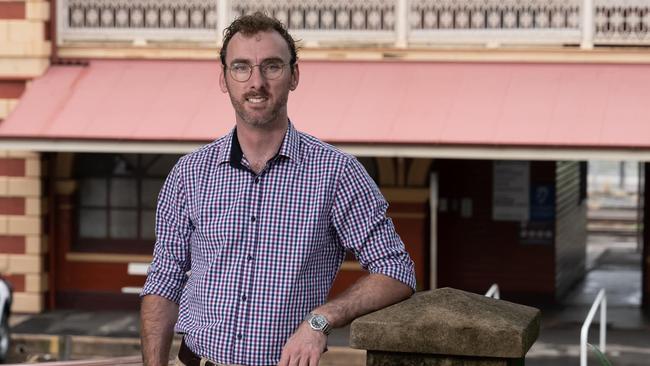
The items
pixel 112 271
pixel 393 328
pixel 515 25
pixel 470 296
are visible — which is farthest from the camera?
pixel 112 271

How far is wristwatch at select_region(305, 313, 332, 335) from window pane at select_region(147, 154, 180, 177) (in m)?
14.2

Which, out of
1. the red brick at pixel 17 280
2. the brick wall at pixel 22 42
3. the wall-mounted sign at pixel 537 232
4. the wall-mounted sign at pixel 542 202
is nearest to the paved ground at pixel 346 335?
the red brick at pixel 17 280

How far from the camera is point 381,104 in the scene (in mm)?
15141

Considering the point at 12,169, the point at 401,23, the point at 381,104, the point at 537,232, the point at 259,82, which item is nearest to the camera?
the point at 259,82

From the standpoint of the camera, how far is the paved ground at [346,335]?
14.2 m

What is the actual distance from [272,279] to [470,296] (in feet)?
2.73

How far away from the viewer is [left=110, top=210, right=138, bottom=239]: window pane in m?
17.6

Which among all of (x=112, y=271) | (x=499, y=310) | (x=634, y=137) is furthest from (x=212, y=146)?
(x=112, y=271)

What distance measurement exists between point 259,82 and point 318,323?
612mm

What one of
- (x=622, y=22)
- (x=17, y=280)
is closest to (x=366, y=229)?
(x=622, y=22)

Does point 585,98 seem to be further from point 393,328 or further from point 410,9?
point 393,328

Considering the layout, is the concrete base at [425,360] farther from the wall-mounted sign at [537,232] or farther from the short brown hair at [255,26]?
the wall-mounted sign at [537,232]

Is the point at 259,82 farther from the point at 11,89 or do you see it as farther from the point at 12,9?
the point at 11,89

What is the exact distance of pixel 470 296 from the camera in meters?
4.11
